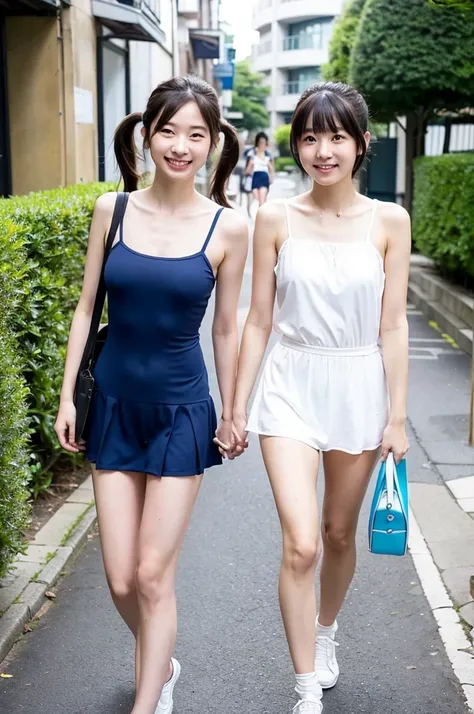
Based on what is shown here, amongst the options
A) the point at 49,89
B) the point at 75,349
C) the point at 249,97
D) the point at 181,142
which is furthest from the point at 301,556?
the point at 249,97

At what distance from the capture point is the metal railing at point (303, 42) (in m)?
82.9

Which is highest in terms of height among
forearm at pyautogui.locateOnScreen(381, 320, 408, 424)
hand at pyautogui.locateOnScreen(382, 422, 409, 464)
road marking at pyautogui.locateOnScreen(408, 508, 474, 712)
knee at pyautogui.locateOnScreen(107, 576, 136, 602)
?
forearm at pyautogui.locateOnScreen(381, 320, 408, 424)

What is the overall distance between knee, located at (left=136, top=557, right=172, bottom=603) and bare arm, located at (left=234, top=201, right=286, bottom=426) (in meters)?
0.55

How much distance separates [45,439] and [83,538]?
734 millimetres

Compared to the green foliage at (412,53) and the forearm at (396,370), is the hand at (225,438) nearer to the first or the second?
the forearm at (396,370)

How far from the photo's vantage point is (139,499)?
323cm

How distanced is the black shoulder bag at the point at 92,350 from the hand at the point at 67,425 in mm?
21

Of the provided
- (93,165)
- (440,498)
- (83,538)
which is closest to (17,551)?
Answer: (83,538)

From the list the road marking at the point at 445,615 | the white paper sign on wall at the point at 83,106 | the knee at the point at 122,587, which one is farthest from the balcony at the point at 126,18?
the knee at the point at 122,587

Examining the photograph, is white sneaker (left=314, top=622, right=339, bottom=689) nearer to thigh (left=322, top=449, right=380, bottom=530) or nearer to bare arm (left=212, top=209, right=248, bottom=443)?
thigh (left=322, top=449, right=380, bottom=530)

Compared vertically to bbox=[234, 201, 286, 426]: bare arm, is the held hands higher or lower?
lower

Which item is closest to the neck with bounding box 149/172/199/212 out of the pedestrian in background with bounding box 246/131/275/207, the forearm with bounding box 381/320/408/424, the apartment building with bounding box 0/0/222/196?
the forearm with bounding box 381/320/408/424

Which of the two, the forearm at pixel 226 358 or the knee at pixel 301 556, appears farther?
the forearm at pixel 226 358

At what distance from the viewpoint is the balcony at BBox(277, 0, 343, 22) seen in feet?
264
